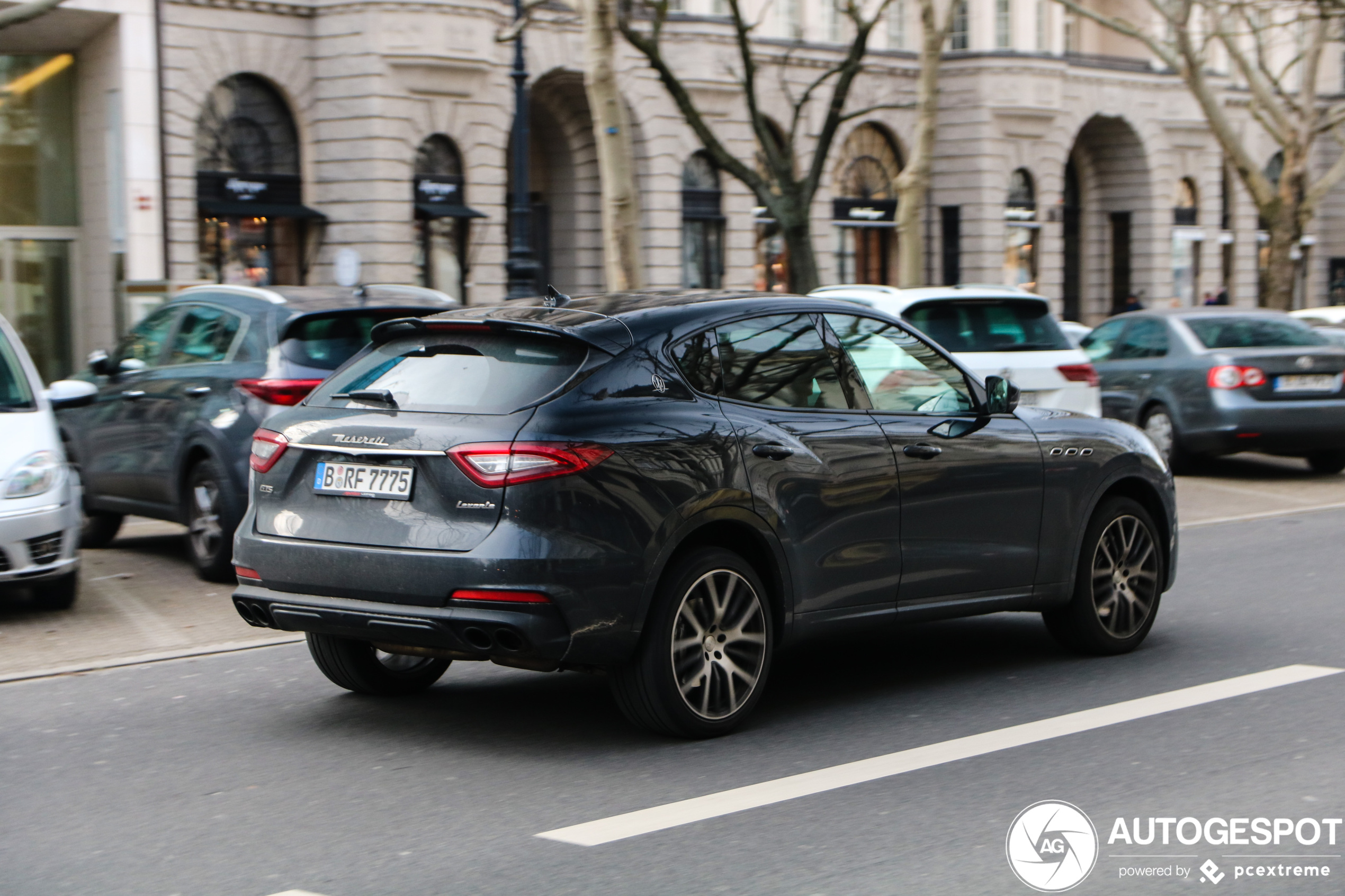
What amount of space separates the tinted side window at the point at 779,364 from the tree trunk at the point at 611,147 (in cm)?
893

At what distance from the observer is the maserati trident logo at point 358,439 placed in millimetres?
5750

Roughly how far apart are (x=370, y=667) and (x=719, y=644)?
1524mm

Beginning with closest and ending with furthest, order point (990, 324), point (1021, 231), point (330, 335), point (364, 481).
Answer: point (364, 481)
point (330, 335)
point (990, 324)
point (1021, 231)

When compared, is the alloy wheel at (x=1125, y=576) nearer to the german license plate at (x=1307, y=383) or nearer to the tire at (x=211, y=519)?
the tire at (x=211, y=519)

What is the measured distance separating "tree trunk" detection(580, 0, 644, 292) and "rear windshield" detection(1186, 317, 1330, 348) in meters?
5.24

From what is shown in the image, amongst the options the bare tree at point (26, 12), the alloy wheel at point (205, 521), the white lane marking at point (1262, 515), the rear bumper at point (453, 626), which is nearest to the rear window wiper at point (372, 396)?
the rear bumper at point (453, 626)

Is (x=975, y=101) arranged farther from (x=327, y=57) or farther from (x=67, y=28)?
(x=67, y=28)

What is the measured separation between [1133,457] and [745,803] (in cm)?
313

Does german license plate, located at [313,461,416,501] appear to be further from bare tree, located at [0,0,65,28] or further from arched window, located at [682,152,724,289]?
arched window, located at [682,152,724,289]

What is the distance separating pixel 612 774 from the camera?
5543 millimetres

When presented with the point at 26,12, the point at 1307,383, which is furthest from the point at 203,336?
the point at 1307,383

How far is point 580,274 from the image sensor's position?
1363 inches

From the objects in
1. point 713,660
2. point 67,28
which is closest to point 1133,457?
point 713,660

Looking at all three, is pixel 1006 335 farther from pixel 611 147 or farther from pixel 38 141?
pixel 38 141
